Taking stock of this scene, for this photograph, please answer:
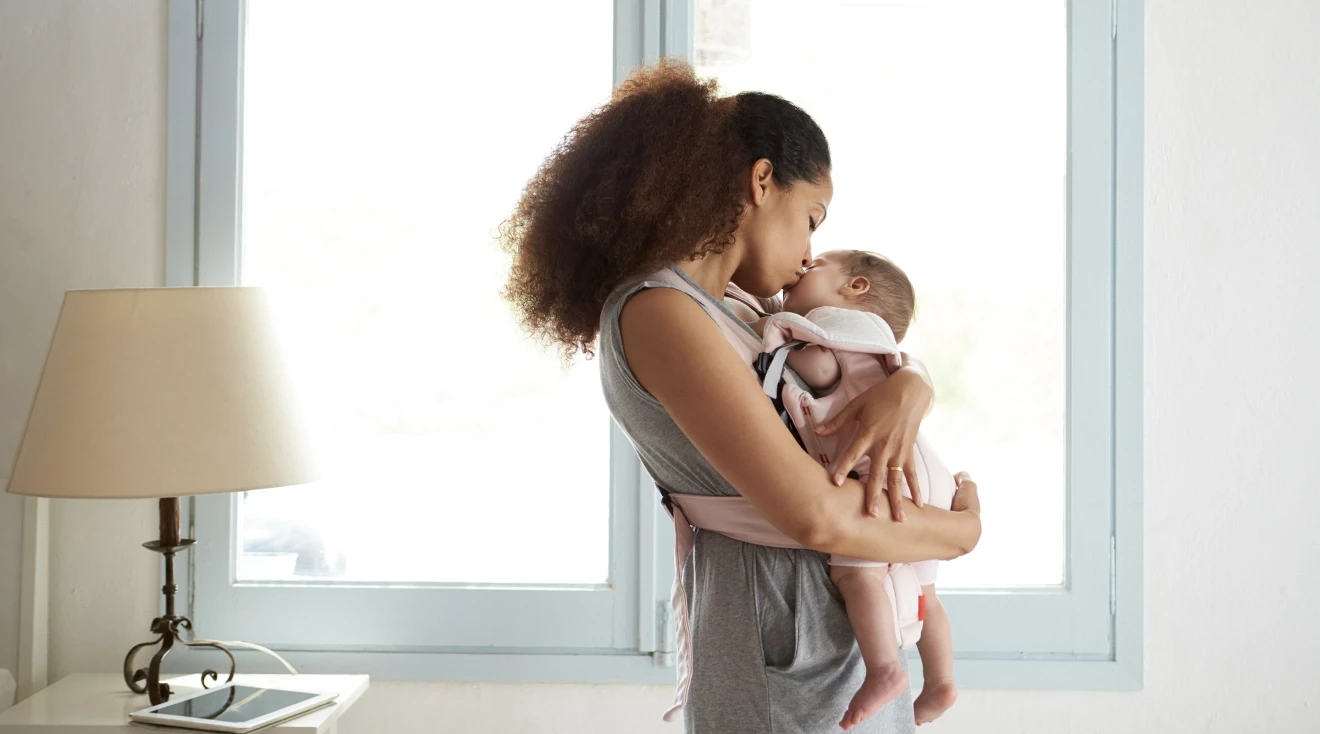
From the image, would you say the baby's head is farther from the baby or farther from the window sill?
the window sill

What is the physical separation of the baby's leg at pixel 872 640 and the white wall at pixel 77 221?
5.08 ft

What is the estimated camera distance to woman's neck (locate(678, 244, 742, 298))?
1.21 metres

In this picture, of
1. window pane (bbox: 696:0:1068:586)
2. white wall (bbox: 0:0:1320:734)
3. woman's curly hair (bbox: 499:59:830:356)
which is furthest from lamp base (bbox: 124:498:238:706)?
window pane (bbox: 696:0:1068:586)

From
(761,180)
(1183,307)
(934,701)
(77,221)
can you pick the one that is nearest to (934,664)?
(934,701)

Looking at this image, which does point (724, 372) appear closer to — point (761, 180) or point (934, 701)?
point (761, 180)

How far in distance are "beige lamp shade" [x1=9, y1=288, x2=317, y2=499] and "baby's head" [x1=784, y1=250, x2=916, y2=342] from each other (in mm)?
895

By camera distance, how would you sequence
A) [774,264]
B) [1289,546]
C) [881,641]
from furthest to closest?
[1289,546] → [774,264] → [881,641]

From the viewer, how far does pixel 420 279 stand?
211cm

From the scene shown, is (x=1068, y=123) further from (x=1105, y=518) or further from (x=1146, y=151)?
(x=1105, y=518)

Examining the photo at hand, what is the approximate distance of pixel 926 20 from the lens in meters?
2.11

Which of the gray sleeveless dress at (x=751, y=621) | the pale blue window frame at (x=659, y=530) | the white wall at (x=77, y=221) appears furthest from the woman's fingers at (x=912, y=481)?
the white wall at (x=77, y=221)

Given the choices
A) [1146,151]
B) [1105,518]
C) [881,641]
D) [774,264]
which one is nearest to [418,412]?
[774,264]

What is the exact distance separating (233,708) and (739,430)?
1.19 m

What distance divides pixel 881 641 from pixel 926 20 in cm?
147
